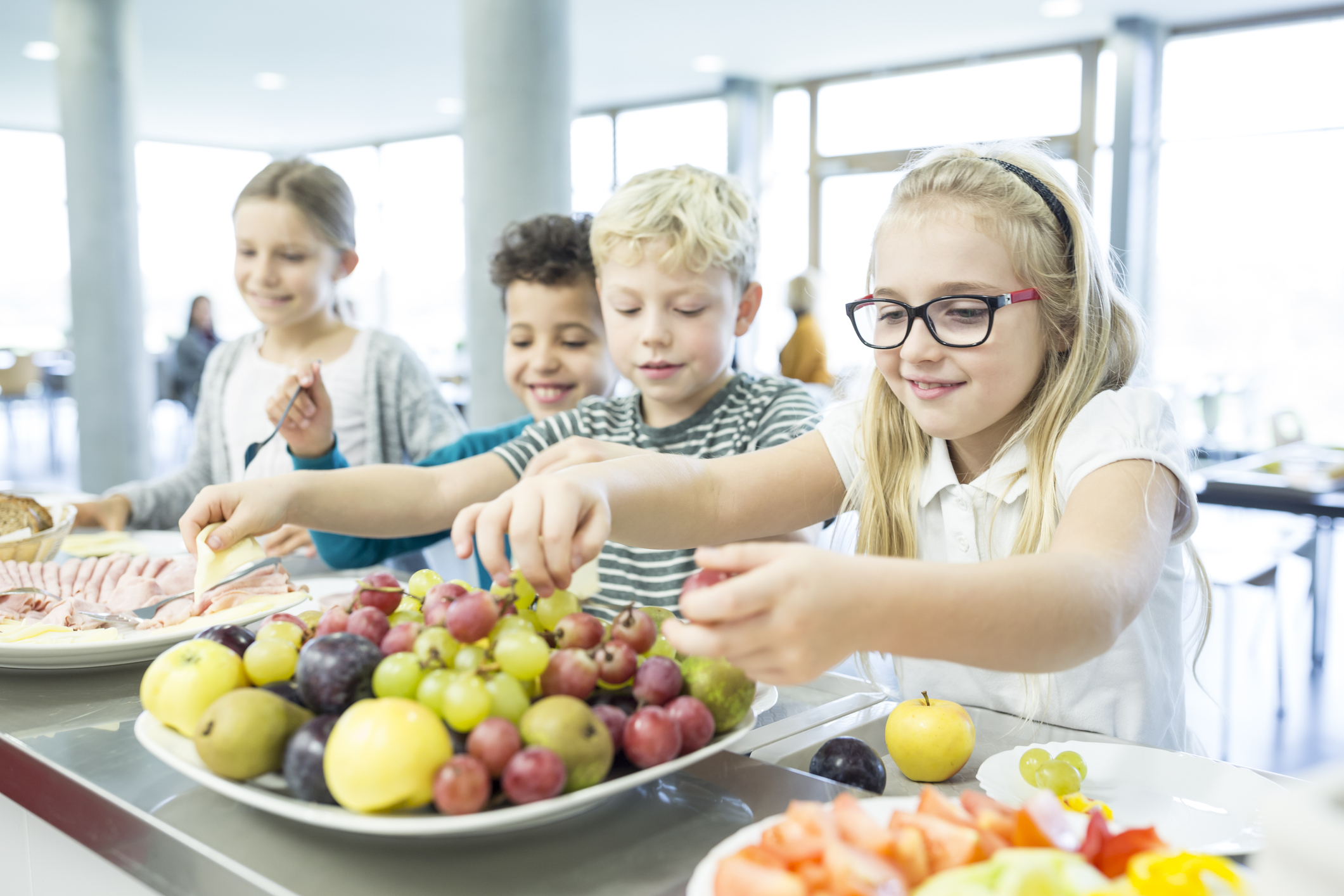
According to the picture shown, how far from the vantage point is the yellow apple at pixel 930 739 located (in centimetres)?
84

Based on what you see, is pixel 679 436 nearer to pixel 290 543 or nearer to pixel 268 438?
pixel 268 438

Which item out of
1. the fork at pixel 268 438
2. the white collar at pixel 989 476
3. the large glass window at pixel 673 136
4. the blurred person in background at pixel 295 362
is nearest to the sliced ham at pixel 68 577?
the fork at pixel 268 438

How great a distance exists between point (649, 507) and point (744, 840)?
1.68 ft

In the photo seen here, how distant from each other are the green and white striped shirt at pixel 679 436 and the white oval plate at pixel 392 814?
88cm

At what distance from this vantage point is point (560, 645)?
0.78 metres

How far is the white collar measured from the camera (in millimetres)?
1188

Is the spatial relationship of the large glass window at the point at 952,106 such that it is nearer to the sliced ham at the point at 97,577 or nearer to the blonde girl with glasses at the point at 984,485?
the blonde girl with glasses at the point at 984,485

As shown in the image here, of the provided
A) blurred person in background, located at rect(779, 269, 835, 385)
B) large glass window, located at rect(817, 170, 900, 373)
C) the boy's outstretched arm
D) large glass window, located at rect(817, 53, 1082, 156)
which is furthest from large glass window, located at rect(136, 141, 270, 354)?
the boy's outstretched arm

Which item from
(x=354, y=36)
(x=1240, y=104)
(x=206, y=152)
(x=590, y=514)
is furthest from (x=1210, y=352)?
(x=206, y=152)

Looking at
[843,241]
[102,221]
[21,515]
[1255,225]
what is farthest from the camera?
[843,241]

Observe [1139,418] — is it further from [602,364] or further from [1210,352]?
[1210,352]

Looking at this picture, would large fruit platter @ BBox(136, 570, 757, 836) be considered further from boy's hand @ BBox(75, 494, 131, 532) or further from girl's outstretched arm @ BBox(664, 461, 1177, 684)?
boy's hand @ BBox(75, 494, 131, 532)

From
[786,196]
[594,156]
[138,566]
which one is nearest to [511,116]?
[138,566]

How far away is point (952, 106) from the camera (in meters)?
8.91
